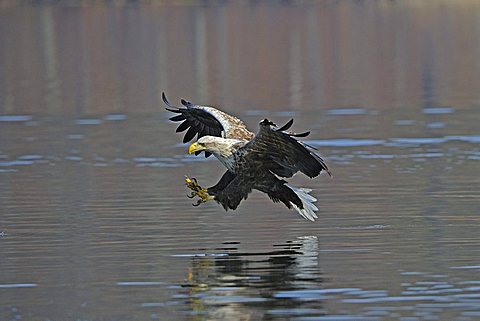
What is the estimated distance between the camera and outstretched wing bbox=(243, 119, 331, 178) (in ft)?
38.5

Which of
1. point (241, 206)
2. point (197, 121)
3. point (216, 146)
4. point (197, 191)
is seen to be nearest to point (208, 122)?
point (197, 121)

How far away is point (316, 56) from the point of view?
43.0 m

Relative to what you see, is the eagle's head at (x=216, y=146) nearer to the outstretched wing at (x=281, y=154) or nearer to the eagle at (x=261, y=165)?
the eagle at (x=261, y=165)

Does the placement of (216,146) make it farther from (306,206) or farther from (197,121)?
(197,121)

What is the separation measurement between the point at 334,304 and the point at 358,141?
9.89 meters

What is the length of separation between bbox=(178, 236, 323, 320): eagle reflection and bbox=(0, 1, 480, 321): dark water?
0.03 m

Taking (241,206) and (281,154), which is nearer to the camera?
(281,154)

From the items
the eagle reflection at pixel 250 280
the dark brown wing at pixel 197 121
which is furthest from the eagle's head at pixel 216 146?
the dark brown wing at pixel 197 121

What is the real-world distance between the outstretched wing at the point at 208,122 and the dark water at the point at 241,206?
726 millimetres

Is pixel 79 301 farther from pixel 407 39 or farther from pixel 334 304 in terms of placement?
pixel 407 39

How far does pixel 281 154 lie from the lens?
39.3 ft

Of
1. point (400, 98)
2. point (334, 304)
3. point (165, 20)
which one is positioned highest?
point (165, 20)

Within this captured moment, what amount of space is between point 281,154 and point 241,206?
6.77 ft

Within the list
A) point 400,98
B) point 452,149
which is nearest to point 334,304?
point 452,149
